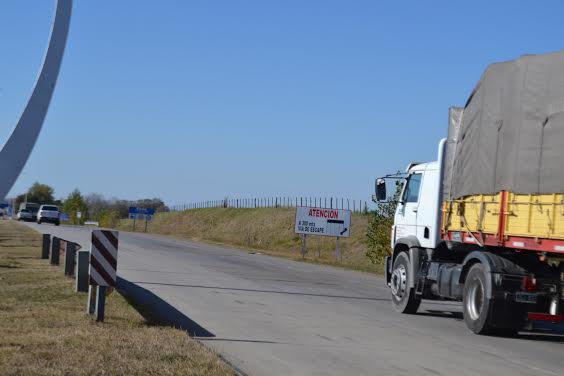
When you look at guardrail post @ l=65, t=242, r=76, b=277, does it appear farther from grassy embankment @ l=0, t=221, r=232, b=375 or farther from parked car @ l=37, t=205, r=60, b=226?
parked car @ l=37, t=205, r=60, b=226

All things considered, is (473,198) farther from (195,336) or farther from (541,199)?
(195,336)

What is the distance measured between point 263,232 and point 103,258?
2601 inches

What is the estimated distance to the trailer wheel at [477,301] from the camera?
12.6 meters

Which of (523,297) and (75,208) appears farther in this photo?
(75,208)

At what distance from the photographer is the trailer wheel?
498 inches

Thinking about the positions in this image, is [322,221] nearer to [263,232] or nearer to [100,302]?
[263,232]

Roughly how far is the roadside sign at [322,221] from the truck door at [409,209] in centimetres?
2734

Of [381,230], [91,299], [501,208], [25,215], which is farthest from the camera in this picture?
[25,215]

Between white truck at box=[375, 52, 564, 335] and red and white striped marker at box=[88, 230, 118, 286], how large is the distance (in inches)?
226

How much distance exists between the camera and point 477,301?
1319 cm

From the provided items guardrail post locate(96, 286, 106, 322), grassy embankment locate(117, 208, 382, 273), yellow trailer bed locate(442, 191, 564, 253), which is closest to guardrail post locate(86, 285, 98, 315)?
guardrail post locate(96, 286, 106, 322)

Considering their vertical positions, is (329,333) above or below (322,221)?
below

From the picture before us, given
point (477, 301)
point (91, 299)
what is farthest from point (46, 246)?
point (477, 301)

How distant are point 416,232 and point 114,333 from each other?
7.88 m
